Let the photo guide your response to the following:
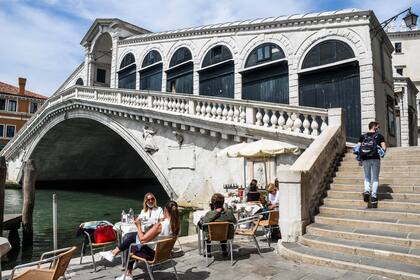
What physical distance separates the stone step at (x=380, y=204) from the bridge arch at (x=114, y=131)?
27.2 feet

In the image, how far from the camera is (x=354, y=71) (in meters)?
12.1

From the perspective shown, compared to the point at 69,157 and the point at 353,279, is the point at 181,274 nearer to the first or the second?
the point at 353,279

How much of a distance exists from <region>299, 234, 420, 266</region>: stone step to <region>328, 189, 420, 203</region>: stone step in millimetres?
1442

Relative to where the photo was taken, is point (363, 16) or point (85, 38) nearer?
point (363, 16)

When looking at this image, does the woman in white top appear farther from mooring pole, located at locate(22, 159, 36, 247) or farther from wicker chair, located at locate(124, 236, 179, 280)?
mooring pole, located at locate(22, 159, 36, 247)

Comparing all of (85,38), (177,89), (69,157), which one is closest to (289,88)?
(177,89)

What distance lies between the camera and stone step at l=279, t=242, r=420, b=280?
4.12m

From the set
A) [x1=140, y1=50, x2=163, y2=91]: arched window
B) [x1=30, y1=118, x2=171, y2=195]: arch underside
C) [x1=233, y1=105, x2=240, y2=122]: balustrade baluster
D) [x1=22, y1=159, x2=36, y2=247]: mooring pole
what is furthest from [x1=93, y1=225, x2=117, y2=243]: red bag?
[x1=30, y1=118, x2=171, y2=195]: arch underside

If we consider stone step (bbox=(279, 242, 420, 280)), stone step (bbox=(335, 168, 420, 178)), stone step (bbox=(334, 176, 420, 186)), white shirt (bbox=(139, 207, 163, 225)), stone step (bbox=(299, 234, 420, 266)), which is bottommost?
stone step (bbox=(279, 242, 420, 280))

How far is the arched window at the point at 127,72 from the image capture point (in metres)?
21.7

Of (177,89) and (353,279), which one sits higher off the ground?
(177,89)

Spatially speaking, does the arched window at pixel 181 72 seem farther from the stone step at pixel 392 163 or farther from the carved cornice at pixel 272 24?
the stone step at pixel 392 163

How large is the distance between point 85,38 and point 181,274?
1028 inches

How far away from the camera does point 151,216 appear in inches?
214
